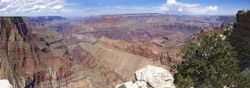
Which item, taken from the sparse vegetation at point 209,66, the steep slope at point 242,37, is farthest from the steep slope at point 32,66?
the sparse vegetation at point 209,66

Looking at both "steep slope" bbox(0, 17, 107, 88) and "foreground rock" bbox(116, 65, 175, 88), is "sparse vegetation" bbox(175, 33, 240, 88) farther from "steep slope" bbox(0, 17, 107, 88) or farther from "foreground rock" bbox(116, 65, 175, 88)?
"steep slope" bbox(0, 17, 107, 88)

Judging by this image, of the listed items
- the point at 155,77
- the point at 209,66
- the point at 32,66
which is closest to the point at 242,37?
the point at 209,66

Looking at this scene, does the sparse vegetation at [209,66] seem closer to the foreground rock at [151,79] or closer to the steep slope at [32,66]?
the foreground rock at [151,79]

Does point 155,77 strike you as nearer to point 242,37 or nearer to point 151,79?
point 151,79

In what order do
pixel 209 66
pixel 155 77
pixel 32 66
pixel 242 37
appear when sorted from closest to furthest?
1. pixel 155 77
2. pixel 209 66
3. pixel 242 37
4. pixel 32 66

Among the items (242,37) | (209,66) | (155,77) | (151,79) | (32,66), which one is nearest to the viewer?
(151,79)

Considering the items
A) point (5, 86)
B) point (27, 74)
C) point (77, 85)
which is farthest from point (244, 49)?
point (27, 74)

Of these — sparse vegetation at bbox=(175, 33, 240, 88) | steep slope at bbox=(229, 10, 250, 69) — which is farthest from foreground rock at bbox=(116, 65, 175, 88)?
steep slope at bbox=(229, 10, 250, 69)
